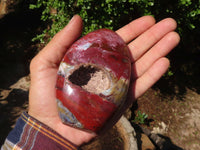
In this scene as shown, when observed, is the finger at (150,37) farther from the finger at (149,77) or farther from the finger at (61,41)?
the finger at (61,41)

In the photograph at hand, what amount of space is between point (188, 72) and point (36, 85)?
433 centimetres

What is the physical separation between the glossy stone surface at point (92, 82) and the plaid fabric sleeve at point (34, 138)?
0.92 feet

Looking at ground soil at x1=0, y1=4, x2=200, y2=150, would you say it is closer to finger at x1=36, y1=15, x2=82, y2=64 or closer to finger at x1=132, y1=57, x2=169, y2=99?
finger at x1=132, y1=57, x2=169, y2=99

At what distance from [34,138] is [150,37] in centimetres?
202

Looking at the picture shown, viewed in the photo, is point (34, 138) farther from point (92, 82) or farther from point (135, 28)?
point (135, 28)

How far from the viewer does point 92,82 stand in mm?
1897

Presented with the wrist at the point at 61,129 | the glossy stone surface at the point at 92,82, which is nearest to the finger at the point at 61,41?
the glossy stone surface at the point at 92,82

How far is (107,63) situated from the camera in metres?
1.84

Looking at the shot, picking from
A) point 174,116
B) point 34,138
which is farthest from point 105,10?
point 174,116

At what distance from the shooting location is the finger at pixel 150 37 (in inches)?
104

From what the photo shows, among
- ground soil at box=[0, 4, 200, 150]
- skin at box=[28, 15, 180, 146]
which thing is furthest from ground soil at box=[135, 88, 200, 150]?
skin at box=[28, 15, 180, 146]

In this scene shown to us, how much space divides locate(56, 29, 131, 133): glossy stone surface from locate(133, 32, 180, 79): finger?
2.15ft

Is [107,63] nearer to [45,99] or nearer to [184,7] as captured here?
[45,99]

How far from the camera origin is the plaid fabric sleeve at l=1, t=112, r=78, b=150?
74.5 inches
